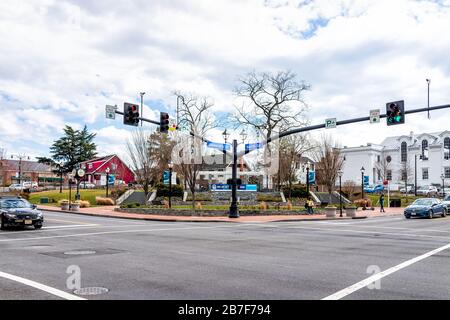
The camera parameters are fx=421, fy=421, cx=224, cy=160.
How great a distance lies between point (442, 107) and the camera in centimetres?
2228

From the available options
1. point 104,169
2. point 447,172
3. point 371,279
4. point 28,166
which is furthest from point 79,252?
point 28,166

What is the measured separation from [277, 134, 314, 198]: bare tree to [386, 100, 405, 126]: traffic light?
1032 inches

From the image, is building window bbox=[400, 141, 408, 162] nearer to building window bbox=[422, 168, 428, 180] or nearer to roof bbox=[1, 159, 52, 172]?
building window bbox=[422, 168, 428, 180]

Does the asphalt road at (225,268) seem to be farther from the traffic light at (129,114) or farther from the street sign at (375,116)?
the street sign at (375,116)

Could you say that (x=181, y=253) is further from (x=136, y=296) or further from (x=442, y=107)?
(x=442, y=107)

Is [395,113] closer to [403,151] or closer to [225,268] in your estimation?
[225,268]

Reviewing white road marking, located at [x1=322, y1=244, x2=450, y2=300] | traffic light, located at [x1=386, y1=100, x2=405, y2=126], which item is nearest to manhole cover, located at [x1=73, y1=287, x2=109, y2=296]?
white road marking, located at [x1=322, y1=244, x2=450, y2=300]

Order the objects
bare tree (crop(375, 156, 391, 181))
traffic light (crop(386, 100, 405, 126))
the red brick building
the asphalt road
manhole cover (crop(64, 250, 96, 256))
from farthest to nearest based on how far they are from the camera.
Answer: the red brick building, bare tree (crop(375, 156, 391, 181)), traffic light (crop(386, 100, 405, 126)), manhole cover (crop(64, 250, 96, 256)), the asphalt road

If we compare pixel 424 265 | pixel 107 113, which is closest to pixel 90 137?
pixel 107 113

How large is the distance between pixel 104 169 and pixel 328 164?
158 feet

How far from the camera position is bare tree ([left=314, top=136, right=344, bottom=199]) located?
49.3 metres

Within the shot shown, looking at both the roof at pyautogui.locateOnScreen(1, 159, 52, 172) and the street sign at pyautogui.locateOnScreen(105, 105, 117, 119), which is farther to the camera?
the roof at pyautogui.locateOnScreen(1, 159, 52, 172)

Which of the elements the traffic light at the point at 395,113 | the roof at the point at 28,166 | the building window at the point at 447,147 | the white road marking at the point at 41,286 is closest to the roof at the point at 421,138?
the building window at the point at 447,147
